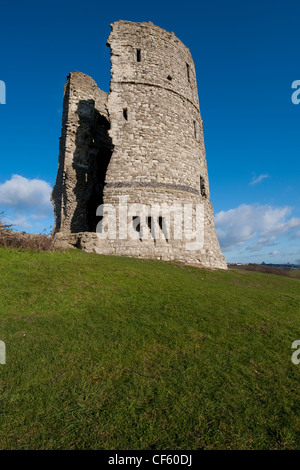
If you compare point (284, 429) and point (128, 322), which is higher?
point (128, 322)

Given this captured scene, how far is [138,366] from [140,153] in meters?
13.7

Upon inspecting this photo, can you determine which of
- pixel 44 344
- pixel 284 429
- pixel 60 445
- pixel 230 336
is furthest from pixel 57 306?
pixel 284 429

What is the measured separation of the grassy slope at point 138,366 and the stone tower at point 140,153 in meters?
6.29

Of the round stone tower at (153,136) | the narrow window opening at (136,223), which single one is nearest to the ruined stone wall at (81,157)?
the round stone tower at (153,136)

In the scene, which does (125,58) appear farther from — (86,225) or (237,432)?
(237,432)

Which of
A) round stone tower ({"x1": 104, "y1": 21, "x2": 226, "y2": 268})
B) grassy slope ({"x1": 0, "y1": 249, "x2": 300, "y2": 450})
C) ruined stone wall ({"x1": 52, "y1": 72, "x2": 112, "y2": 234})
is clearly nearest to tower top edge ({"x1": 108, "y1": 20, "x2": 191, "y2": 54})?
round stone tower ({"x1": 104, "y1": 21, "x2": 226, "y2": 268})

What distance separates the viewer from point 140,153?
16.0 meters

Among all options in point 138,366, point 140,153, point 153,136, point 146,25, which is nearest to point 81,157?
point 140,153

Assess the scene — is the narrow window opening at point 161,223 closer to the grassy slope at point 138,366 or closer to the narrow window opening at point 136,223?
the narrow window opening at point 136,223

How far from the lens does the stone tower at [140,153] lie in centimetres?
1526

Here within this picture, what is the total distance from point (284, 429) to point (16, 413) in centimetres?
378

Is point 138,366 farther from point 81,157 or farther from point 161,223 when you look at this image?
point 81,157

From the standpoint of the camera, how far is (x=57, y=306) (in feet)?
23.2

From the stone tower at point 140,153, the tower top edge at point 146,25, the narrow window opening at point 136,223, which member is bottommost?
the narrow window opening at point 136,223
